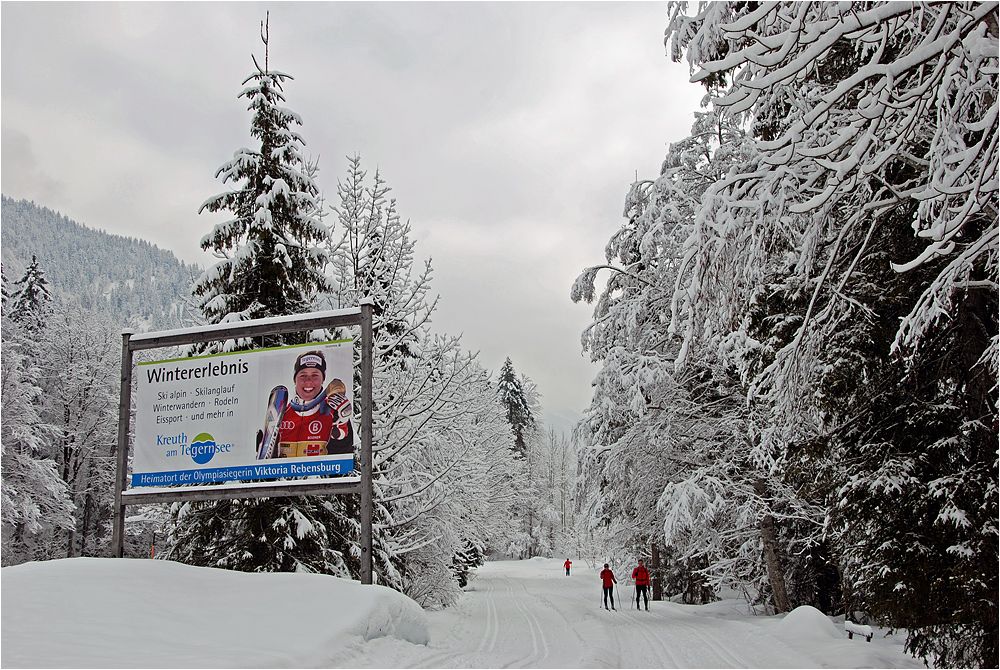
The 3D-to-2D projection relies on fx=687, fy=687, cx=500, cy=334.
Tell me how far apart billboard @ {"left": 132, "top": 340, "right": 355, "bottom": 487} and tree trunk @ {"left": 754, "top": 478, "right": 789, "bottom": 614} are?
995 centimetres

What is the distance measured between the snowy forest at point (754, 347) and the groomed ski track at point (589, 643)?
166cm

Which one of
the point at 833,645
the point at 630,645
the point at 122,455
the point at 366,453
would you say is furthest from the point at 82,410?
the point at 833,645

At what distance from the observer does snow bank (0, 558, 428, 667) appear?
5.46m

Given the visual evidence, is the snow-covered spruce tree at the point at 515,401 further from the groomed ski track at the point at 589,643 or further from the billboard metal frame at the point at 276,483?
the billboard metal frame at the point at 276,483

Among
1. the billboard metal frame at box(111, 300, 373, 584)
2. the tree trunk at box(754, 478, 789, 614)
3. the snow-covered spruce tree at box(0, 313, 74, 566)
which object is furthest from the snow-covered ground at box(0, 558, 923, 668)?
the snow-covered spruce tree at box(0, 313, 74, 566)

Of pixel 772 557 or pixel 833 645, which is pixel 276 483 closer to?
pixel 833 645

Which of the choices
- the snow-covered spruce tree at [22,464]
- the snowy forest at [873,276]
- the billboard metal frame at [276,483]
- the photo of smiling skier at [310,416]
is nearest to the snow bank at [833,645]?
the snowy forest at [873,276]

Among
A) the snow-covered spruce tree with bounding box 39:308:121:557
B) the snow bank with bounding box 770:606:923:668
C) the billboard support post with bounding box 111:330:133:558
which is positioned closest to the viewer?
the snow bank with bounding box 770:606:923:668

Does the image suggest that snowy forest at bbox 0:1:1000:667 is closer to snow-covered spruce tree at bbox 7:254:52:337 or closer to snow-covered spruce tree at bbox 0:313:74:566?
snow-covered spruce tree at bbox 0:313:74:566

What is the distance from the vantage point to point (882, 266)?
27.5ft

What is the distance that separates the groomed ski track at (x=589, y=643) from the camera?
8.59 meters

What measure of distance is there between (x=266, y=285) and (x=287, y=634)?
334 inches

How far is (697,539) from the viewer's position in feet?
54.1

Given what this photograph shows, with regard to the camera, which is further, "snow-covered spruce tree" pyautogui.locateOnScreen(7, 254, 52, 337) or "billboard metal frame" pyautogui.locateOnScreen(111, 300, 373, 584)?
"snow-covered spruce tree" pyautogui.locateOnScreen(7, 254, 52, 337)
